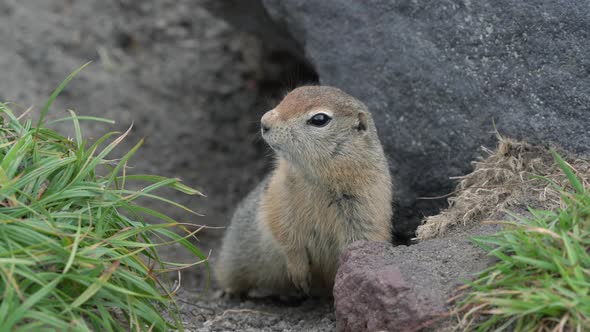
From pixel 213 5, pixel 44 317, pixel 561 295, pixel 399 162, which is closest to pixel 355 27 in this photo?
pixel 399 162

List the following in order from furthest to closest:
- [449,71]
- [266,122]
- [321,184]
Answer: [449,71] < [321,184] < [266,122]

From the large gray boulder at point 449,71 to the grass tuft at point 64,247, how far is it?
2333 mm

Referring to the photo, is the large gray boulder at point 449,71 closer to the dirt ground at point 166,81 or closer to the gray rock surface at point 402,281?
the gray rock surface at point 402,281

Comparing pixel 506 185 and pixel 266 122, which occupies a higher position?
pixel 266 122

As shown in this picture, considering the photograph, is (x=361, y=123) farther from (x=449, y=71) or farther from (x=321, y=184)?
(x=449, y=71)

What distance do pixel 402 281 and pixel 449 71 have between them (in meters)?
2.32

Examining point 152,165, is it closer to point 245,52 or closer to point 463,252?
point 245,52

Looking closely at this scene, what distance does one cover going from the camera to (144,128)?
8.45 m

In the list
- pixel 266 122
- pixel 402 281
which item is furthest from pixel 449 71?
pixel 402 281

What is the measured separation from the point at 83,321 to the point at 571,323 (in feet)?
7.72

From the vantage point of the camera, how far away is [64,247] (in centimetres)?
351

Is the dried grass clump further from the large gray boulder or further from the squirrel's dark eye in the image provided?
the squirrel's dark eye

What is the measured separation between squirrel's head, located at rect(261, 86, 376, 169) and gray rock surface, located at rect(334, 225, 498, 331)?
80 centimetres

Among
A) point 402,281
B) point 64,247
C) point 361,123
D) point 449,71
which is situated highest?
point 449,71
